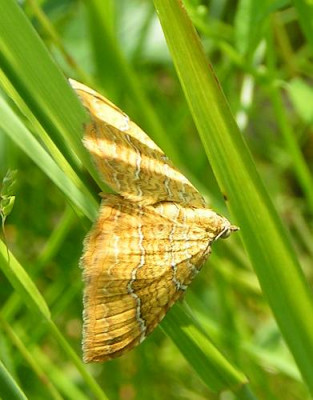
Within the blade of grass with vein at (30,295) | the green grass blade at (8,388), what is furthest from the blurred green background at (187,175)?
the green grass blade at (8,388)

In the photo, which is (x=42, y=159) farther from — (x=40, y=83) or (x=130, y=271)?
(x=130, y=271)

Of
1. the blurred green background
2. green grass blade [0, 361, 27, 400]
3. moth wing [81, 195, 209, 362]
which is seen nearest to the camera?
green grass blade [0, 361, 27, 400]

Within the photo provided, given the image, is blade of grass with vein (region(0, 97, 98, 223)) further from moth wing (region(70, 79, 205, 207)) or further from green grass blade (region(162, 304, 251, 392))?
green grass blade (region(162, 304, 251, 392))

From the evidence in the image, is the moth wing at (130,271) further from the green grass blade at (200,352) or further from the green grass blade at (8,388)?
the green grass blade at (8,388)

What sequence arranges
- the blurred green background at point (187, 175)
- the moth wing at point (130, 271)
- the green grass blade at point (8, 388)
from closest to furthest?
the green grass blade at point (8, 388) → the moth wing at point (130, 271) → the blurred green background at point (187, 175)

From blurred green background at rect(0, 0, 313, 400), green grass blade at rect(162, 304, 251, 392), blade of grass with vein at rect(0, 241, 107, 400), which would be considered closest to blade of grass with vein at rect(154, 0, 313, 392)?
green grass blade at rect(162, 304, 251, 392)

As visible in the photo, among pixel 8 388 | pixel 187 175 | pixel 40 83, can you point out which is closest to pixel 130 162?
pixel 40 83
